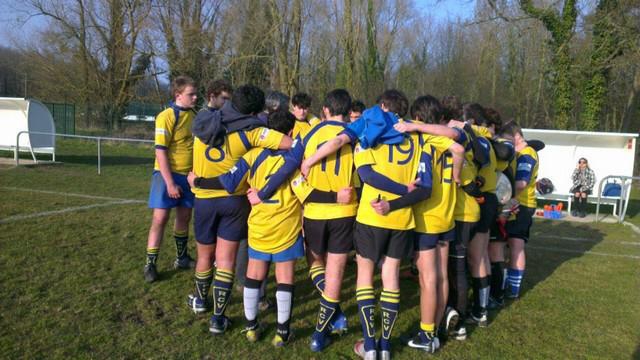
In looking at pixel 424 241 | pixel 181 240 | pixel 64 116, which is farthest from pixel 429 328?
pixel 64 116

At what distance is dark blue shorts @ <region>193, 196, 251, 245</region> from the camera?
12.4ft

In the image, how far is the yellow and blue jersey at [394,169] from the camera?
3277 millimetres

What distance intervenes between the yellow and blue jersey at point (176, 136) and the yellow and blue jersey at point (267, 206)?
52.9 inches

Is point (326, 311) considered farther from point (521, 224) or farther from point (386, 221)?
point (521, 224)

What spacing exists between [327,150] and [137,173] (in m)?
11.2

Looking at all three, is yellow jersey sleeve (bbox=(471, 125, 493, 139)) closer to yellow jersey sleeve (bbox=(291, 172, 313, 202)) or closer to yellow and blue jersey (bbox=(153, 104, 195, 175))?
yellow jersey sleeve (bbox=(291, 172, 313, 202))

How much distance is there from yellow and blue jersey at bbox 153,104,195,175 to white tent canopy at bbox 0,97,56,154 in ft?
36.7

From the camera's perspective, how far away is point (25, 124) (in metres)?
14.5

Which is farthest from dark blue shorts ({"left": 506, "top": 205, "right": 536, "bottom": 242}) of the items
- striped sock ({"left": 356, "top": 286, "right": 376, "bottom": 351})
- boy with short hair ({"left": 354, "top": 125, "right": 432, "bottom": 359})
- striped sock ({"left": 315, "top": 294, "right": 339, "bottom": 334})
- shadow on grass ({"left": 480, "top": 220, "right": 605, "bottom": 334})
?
striped sock ({"left": 315, "top": 294, "right": 339, "bottom": 334})

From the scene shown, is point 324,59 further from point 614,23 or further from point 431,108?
point 431,108

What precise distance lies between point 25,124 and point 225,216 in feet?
44.8

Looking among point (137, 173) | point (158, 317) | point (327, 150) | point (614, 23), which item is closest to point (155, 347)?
point (158, 317)

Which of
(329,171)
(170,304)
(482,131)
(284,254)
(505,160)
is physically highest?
(482,131)

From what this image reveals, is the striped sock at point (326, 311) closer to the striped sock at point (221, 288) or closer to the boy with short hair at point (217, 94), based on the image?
the striped sock at point (221, 288)
